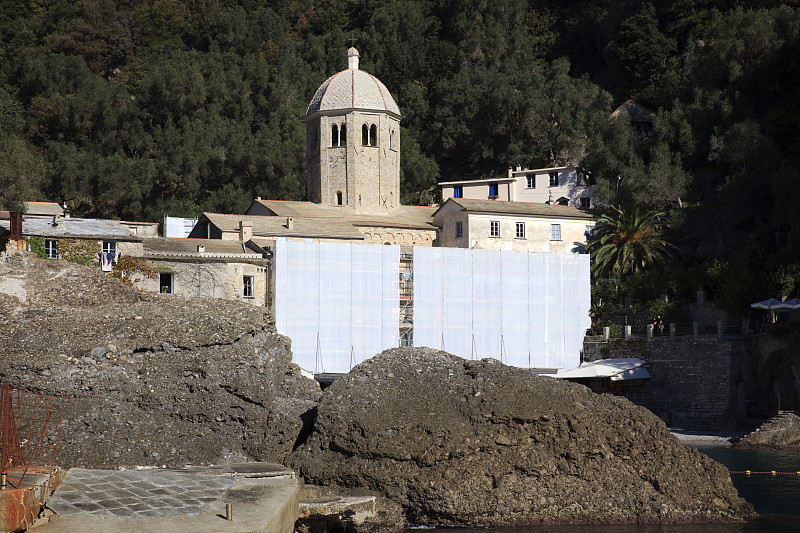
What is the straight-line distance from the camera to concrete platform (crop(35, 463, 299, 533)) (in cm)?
1213

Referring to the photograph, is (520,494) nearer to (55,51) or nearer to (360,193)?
(360,193)

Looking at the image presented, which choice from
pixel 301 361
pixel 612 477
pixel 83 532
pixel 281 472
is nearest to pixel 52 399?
pixel 281 472

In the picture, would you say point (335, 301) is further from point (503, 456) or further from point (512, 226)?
point (503, 456)

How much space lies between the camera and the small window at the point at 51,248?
3312 cm

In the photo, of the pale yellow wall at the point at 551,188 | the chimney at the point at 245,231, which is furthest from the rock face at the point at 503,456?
the pale yellow wall at the point at 551,188

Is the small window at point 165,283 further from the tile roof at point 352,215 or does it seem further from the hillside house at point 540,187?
the hillside house at point 540,187

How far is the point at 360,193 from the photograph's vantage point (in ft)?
167

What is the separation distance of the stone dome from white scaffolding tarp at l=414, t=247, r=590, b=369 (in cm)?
1384

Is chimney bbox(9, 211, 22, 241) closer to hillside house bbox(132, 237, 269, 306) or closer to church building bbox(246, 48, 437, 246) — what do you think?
hillside house bbox(132, 237, 269, 306)

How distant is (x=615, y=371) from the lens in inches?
A: 1499

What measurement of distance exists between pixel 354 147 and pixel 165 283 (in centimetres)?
1843

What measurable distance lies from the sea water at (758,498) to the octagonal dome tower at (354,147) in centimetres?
2457

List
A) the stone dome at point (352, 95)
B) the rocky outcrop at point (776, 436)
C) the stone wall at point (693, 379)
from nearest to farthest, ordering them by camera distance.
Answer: the rocky outcrop at point (776, 436)
the stone wall at point (693, 379)
the stone dome at point (352, 95)

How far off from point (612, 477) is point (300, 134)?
45.0 meters
